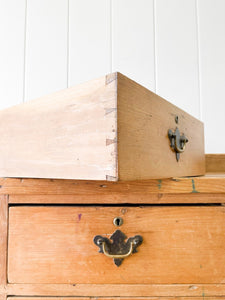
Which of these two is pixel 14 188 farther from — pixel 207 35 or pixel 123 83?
pixel 207 35

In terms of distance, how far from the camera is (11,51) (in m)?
1.02

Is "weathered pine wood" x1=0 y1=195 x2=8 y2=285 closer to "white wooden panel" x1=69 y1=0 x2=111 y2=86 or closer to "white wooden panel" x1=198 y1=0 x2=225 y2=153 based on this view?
"white wooden panel" x1=69 y1=0 x2=111 y2=86

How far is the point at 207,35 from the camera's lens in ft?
3.25

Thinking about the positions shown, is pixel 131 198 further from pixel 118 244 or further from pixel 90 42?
pixel 90 42

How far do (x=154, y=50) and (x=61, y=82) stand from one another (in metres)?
0.39

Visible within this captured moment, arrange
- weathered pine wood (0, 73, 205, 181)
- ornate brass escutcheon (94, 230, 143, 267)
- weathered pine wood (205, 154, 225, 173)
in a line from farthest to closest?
weathered pine wood (205, 154, 225, 173) < ornate brass escutcheon (94, 230, 143, 267) < weathered pine wood (0, 73, 205, 181)

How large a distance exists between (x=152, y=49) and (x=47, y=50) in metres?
0.42

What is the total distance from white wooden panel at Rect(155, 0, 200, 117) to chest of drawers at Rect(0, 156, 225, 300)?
0.59m

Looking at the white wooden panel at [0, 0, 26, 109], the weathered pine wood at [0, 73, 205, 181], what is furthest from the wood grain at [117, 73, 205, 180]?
the white wooden panel at [0, 0, 26, 109]

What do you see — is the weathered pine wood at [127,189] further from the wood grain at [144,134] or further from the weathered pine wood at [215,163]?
the weathered pine wood at [215,163]

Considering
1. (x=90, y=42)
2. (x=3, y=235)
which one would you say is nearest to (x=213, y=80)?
(x=90, y=42)

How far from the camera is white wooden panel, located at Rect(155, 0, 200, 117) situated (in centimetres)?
99

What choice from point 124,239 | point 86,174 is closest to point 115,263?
point 124,239

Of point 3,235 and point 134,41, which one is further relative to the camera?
point 134,41
